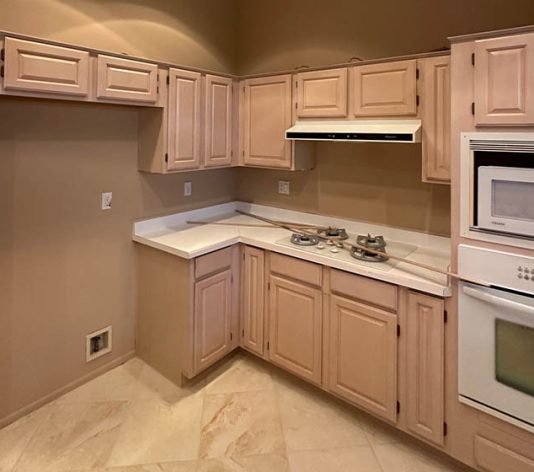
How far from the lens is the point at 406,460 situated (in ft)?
6.72

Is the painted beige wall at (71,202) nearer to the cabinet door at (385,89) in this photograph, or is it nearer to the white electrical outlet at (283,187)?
the white electrical outlet at (283,187)

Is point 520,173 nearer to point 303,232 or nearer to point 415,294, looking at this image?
point 415,294

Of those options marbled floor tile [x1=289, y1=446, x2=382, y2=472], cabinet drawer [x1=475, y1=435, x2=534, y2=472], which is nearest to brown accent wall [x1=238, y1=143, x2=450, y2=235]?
cabinet drawer [x1=475, y1=435, x2=534, y2=472]

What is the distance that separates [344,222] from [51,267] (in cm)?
201

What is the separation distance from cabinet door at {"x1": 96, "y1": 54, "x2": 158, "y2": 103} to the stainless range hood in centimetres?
93

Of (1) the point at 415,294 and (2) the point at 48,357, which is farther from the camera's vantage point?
(2) the point at 48,357

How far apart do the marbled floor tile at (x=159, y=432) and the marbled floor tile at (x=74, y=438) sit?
70 millimetres

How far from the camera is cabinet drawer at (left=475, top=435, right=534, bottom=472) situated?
171cm

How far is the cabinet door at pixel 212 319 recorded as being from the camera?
2.59 metres

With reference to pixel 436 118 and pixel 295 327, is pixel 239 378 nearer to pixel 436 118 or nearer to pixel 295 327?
pixel 295 327

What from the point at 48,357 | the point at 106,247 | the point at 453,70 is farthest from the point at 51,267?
the point at 453,70

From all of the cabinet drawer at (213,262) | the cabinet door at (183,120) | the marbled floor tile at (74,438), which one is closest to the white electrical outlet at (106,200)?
the cabinet door at (183,120)

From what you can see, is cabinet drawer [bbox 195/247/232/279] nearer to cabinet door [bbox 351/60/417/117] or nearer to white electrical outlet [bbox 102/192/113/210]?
white electrical outlet [bbox 102/192/113/210]

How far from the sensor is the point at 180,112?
2.63m
